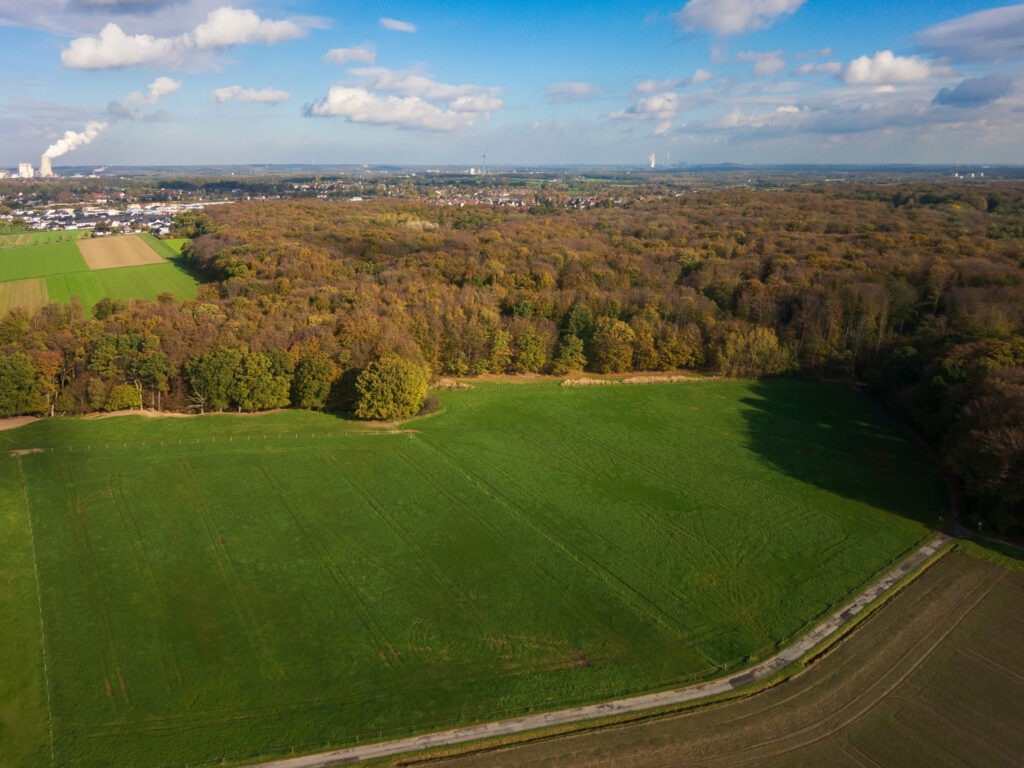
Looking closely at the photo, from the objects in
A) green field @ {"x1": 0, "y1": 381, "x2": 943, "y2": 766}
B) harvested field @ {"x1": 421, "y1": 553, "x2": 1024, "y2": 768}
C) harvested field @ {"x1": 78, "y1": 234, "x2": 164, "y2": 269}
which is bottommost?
harvested field @ {"x1": 421, "y1": 553, "x2": 1024, "y2": 768}

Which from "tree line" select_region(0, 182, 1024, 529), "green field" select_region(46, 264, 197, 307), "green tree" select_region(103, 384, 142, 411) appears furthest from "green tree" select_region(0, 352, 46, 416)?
"green field" select_region(46, 264, 197, 307)

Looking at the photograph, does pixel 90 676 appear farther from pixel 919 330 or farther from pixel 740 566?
pixel 919 330

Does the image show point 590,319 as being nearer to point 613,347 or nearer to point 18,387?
point 613,347

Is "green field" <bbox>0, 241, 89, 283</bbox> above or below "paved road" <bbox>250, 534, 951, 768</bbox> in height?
above

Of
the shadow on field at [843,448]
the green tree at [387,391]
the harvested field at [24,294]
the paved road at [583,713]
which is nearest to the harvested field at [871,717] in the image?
the paved road at [583,713]

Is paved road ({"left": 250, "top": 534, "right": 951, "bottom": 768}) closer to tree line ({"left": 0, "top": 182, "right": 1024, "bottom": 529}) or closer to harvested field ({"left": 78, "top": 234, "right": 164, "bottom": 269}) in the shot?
tree line ({"left": 0, "top": 182, "right": 1024, "bottom": 529})

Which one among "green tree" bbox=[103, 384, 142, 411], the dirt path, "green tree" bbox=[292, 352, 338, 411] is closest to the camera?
the dirt path

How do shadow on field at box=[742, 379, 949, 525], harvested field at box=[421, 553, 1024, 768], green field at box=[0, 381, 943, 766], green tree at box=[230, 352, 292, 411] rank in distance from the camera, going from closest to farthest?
harvested field at box=[421, 553, 1024, 768] → green field at box=[0, 381, 943, 766] → shadow on field at box=[742, 379, 949, 525] → green tree at box=[230, 352, 292, 411]
